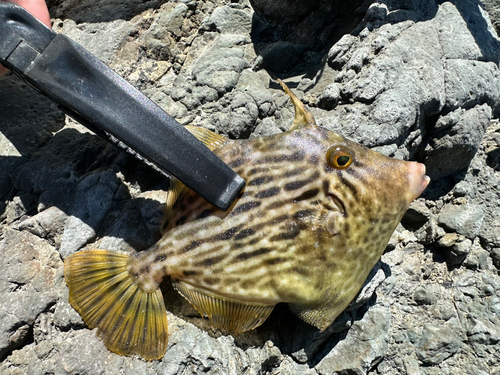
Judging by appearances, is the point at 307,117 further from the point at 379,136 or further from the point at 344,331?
the point at 344,331

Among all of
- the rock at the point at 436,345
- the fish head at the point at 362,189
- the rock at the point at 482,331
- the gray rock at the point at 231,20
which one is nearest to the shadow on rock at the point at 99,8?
the gray rock at the point at 231,20

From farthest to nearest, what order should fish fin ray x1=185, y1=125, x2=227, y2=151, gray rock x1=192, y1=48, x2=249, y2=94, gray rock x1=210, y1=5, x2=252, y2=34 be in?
gray rock x1=210, y1=5, x2=252, y2=34 < gray rock x1=192, y1=48, x2=249, y2=94 < fish fin ray x1=185, y1=125, x2=227, y2=151

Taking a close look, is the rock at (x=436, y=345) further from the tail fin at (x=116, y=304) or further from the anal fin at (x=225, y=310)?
the tail fin at (x=116, y=304)

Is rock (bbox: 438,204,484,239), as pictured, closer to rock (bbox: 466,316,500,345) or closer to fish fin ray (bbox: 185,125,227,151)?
rock (bbox: 466,316,500,345)

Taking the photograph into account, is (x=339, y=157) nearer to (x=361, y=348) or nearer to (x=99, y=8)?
(x=361, y=348)

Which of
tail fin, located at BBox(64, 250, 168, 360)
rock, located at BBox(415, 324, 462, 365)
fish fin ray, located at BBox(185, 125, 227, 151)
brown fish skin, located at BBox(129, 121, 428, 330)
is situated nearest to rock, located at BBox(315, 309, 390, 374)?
rock, located at BBox(415, 324, 462, 365)

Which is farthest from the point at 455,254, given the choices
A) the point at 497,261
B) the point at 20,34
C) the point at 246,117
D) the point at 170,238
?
the point at 20,34
